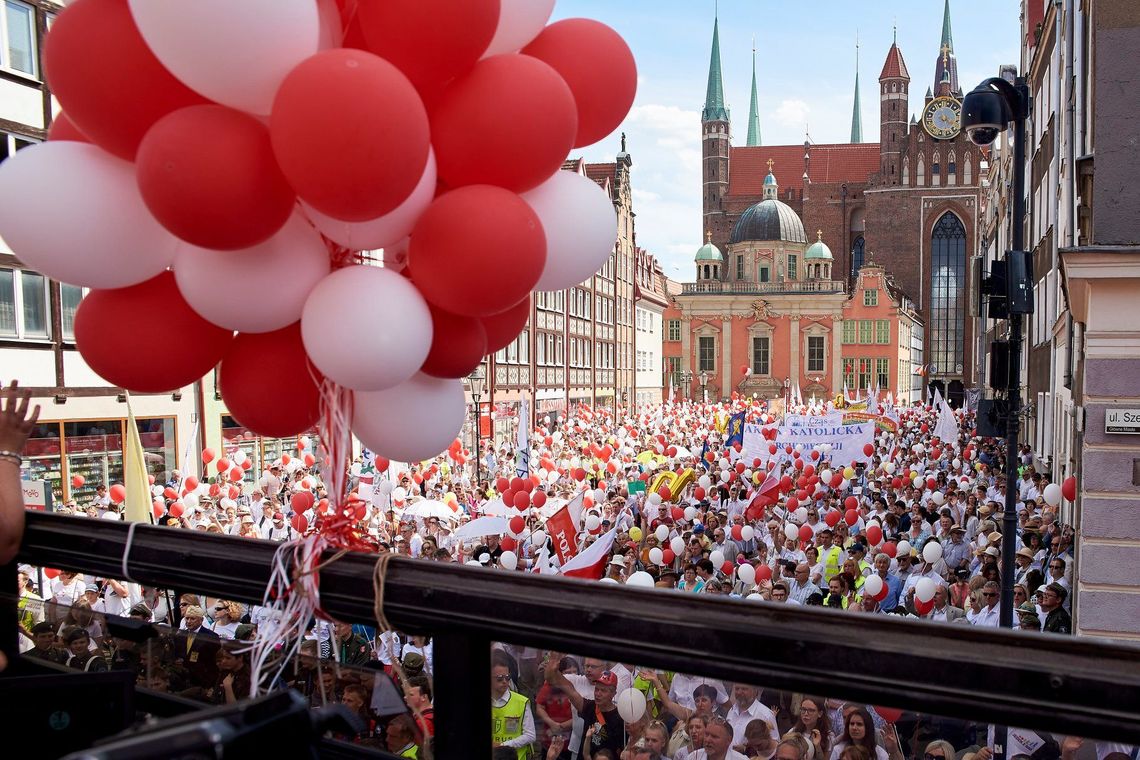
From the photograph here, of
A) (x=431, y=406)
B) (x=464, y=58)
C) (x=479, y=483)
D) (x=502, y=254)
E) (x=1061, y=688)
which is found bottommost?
(x=479, y=483)

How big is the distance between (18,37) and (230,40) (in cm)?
1962

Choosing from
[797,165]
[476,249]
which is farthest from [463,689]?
[797,165]

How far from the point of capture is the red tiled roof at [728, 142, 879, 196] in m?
106

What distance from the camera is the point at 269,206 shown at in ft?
7.58

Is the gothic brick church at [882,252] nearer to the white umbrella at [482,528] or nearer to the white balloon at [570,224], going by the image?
the white umbrella at [482,528]

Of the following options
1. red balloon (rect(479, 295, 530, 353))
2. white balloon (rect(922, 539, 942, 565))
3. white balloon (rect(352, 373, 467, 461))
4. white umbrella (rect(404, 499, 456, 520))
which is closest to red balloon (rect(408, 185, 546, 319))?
white balloon (rect(352, 373, 467, 461))

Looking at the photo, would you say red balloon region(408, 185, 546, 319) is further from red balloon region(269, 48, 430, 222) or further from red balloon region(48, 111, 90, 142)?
red balloon region(48, 111, 90, 142)

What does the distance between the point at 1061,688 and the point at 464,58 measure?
6.20ft

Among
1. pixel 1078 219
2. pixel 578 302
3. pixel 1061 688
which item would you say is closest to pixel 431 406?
pixel 1061 688

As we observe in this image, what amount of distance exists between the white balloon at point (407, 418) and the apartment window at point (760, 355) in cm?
8081

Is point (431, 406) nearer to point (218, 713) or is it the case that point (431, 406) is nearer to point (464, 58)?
point (464, 58)

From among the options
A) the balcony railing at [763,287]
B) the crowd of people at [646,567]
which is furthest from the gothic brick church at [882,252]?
the crowd of people at [646,567]

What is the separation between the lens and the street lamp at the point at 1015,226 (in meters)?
8.27

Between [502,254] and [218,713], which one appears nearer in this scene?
[218,713]
